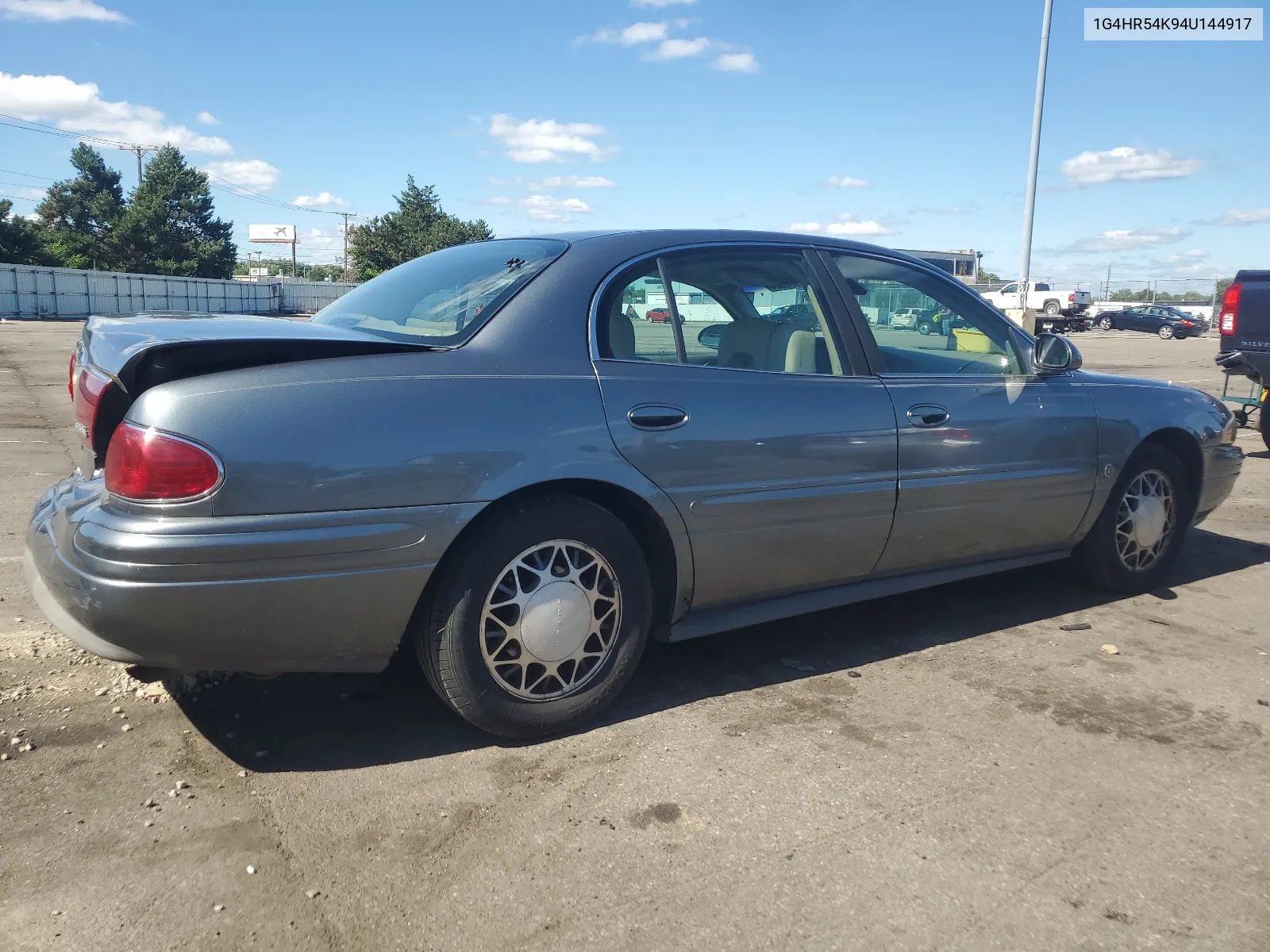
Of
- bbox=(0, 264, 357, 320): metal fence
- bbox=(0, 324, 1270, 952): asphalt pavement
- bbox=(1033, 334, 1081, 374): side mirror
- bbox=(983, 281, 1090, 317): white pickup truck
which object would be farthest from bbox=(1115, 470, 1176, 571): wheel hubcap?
bbox=(983, 281, 1090, 317): white pickup truck

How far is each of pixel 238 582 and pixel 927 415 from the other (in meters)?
2.52

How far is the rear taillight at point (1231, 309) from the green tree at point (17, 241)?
194 feet

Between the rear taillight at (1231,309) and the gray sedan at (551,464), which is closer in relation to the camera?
the gray sedan at (551,464)

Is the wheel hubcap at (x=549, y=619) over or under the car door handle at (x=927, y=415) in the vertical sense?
under

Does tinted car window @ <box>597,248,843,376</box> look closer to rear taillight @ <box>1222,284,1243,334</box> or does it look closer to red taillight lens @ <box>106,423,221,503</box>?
red taillight lens @ <box>106,423,221,503</box>

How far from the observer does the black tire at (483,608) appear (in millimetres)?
2908

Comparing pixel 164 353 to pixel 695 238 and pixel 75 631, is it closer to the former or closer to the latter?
pixel 75 631

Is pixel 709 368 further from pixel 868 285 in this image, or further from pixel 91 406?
pixel 91 406

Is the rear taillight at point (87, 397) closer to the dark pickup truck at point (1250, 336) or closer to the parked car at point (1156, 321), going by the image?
the dark pickup truck at point (1250, 336)

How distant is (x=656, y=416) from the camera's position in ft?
10.5

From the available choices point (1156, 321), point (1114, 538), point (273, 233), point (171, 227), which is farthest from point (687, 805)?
point (273, 233)

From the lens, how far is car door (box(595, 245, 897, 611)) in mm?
3240

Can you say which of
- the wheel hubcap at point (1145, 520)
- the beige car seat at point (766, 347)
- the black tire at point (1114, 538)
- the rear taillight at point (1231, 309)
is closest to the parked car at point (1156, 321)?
the rear taillight at point (1231, 309)

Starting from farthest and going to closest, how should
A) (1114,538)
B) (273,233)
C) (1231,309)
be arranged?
(273,233)
(1231,309)
(1114,538)
